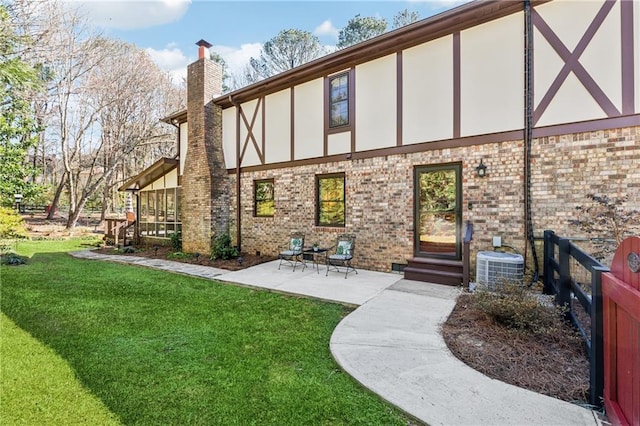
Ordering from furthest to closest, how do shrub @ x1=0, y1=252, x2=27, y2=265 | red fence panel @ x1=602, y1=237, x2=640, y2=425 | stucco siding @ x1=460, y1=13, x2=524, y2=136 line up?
shrub @ x1=0, y1=252, x2=27, y2=265 → stucco siding @ x1=460, y1=13, x2=524, y2=136 → red fence panel @ x1=602, y1=237, x2=640, y2=425

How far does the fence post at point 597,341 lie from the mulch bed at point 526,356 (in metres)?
0.16

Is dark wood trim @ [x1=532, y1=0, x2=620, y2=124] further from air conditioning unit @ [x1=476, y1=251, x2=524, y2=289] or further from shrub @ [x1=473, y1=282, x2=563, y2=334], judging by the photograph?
shrub @ [x1=473, y1=282, x2=563, y2=334]

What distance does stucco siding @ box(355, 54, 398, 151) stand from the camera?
714cm

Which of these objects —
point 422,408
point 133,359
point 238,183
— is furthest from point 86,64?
point 422,408

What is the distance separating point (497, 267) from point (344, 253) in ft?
10.6

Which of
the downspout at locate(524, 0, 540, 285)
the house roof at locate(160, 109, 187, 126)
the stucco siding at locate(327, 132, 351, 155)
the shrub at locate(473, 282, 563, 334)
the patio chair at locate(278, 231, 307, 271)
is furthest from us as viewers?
the house roof at locate(160, 109, 187, 126)

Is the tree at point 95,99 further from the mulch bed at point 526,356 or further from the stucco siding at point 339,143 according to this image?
the mulch bed at point 526,356

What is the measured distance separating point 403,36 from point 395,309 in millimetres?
5787

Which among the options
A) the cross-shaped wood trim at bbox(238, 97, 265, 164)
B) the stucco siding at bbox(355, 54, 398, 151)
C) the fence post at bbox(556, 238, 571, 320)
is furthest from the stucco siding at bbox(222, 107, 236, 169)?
the fence post at bbox(556, 238, 571, 320)

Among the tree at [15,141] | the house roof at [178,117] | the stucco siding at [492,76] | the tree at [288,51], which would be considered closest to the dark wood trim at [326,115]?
the stucco siding at [492,76]

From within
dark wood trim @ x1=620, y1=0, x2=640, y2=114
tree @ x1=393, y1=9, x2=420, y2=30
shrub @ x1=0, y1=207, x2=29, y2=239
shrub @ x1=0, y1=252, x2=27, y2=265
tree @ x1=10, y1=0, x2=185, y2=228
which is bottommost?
shrub @ x1=0, y1=252, x2=27, y2=265

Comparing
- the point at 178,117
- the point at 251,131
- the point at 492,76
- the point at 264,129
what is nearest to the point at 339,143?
the point at 264,129

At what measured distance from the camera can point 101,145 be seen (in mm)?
18203

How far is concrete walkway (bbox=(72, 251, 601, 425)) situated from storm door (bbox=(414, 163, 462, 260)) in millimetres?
978
